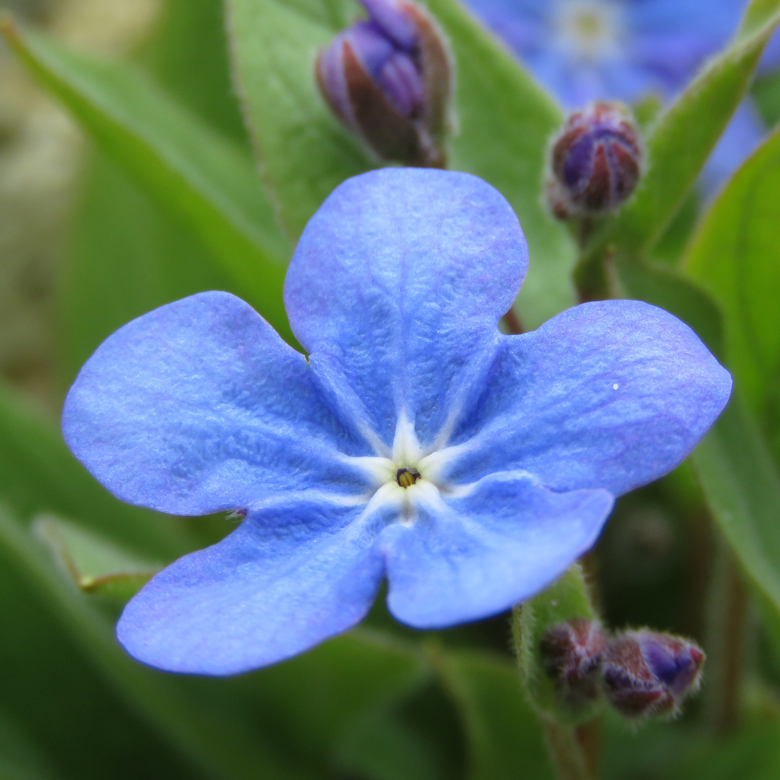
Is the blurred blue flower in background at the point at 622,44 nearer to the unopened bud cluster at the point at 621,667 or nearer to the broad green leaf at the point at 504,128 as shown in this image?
the broad green leaf at the point at 504,128

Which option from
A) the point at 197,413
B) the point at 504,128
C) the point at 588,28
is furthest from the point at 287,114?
the point at 588,28

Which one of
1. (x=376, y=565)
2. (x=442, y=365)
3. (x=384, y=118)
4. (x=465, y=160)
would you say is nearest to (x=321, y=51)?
(x=384, y=118)

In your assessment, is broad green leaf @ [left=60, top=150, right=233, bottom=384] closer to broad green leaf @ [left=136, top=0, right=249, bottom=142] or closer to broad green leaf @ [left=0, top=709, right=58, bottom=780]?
broad green leaf @ [left=136, top=0, right=249, bottom=142]

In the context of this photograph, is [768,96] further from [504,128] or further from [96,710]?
[96,710]

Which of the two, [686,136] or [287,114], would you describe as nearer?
[686,136]

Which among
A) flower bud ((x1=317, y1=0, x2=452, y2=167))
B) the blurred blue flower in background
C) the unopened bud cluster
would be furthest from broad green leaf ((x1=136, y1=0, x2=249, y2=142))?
the unopened bud cluster
